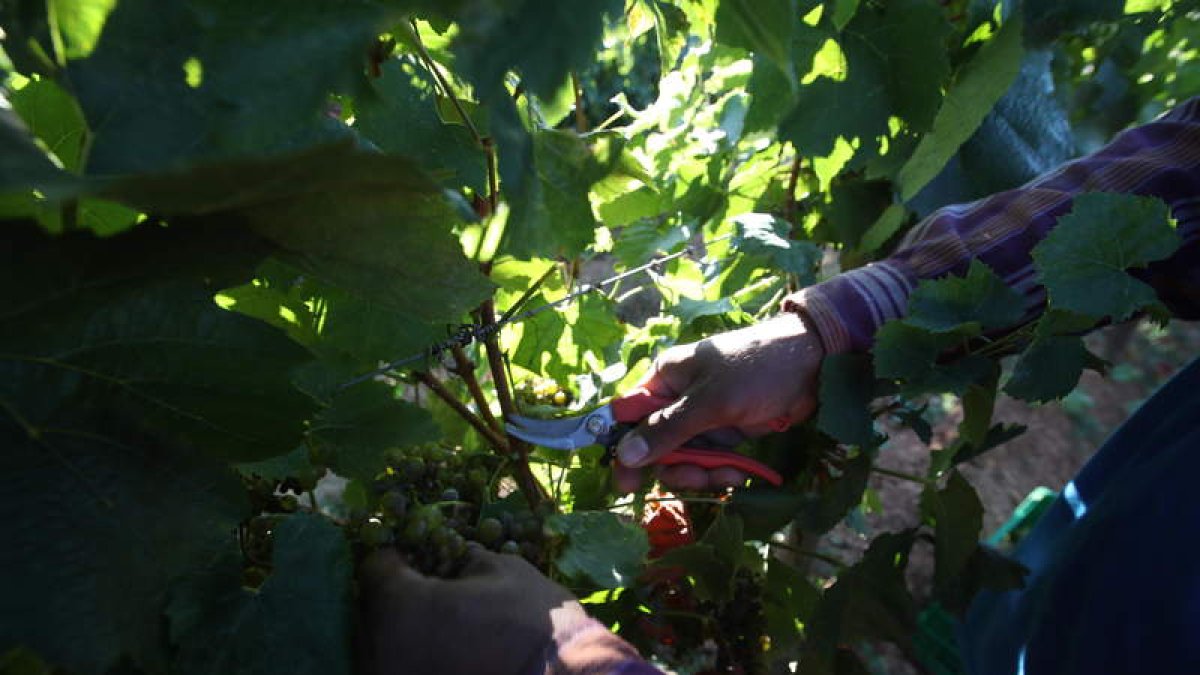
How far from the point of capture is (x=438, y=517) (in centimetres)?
92

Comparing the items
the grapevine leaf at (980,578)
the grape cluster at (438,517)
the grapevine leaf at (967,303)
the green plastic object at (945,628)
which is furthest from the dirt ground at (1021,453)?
the grape cluster at (438,517)

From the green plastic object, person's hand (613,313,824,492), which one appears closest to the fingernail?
person's hand (613,313,824,492)

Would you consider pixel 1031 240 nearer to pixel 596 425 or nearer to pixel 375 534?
pixel 596 425

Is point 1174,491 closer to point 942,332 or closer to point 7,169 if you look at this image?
point 942,332

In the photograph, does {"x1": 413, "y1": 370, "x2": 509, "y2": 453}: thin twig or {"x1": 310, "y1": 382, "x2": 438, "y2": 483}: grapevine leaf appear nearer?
{"x1": 310, "y1": 382, "x2": 438, "y2": 483}: grapevine leaf

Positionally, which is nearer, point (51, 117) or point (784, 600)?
point (51, 117)

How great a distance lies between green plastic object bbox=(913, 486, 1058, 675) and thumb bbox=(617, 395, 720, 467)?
1567 mm

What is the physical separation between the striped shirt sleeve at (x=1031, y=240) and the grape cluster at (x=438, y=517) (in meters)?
0.57

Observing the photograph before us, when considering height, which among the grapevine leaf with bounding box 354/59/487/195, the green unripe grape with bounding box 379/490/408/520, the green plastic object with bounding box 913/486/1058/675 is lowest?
the green plastic object with bounding box 913/486/1058/675

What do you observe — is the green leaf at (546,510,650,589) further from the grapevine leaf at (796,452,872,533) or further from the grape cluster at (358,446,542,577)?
the grapevine leaf at (796,452,872,533)

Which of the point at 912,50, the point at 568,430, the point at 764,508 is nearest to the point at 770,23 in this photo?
the point at 912,50

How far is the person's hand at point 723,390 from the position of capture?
1.25m

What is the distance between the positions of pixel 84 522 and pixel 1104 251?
3.77 ft

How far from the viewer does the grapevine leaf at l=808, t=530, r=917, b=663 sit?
135 centimetres
